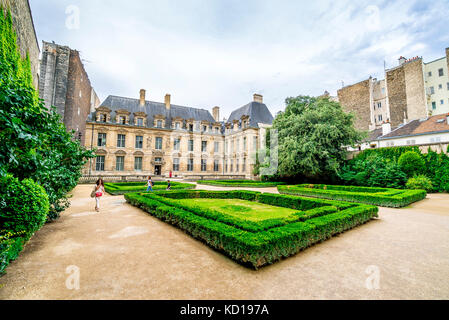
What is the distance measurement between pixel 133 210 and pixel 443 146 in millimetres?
22917

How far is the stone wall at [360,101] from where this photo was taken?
36.2 meters

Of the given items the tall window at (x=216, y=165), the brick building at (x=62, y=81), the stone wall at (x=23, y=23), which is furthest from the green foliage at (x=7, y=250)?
the tall window at (x=216, y=165)

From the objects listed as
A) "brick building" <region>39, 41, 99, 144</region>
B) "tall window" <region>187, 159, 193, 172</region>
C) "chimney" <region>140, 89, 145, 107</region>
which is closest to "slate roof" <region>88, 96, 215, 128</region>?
"chimney" <region>140, 89, 145, 107</region>

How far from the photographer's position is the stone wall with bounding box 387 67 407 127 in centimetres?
3222

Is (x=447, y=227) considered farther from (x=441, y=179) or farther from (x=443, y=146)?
(x=443, y=146)

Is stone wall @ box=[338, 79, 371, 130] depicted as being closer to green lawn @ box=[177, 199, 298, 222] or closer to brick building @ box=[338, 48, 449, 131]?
brick building @ box=[338, 48, 449, 131]

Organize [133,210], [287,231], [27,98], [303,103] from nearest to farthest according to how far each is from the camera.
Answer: [27,98] → [287,231] → [133,210] → [303,103]

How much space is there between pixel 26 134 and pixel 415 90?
43.7 m

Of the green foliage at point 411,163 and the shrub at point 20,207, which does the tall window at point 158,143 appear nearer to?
the shrub at point 20,207

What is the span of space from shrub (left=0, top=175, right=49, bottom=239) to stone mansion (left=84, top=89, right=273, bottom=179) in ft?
69.7

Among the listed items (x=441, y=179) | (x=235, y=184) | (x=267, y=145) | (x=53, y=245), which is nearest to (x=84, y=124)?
(x=235, y=184)

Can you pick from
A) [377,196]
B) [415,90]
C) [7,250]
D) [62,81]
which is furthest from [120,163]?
[415,90]

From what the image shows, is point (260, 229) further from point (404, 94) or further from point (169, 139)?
point (404, 94)
